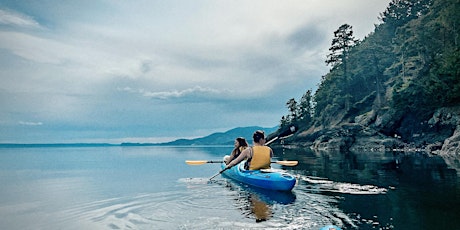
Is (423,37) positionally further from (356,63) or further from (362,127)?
(356,63)

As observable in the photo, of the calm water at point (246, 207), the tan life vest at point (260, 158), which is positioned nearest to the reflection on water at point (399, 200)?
the calm water at point (246, 207)

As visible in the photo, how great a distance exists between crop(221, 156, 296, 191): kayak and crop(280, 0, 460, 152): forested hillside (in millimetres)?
32275

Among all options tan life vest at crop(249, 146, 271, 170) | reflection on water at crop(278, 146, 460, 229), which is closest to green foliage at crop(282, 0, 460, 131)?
reflection on water at crop(278, 146, 460, 229)

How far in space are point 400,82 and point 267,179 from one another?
132ft

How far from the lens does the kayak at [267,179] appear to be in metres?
13.1

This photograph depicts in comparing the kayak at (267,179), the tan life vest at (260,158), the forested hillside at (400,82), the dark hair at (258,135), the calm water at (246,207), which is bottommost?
the calm water at (246,207)

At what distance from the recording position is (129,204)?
39.7ft

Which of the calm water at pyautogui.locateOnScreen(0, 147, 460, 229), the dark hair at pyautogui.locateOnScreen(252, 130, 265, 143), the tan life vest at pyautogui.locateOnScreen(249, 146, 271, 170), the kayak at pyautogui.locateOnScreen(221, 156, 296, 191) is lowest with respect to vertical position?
the calm water at pyautogui.locateOnScreen(0, 147, 460, 229)

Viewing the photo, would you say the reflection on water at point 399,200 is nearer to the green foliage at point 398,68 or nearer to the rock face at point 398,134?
the rock face at point 398,134

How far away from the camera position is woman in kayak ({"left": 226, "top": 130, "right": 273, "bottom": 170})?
1380 centimetres

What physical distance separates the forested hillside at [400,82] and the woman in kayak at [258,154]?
32.3 meters

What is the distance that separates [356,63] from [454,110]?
2990cm

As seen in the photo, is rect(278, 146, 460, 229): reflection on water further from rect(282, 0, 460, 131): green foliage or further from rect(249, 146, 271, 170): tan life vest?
rect(282, 0, 460, 131): green foliage

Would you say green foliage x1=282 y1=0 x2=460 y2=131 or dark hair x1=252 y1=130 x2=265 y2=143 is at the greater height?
green foliage x1=282 y1=0 x2=460 y2=131
